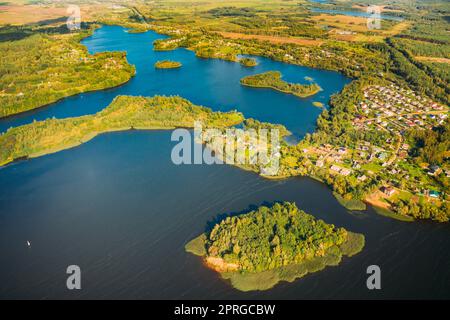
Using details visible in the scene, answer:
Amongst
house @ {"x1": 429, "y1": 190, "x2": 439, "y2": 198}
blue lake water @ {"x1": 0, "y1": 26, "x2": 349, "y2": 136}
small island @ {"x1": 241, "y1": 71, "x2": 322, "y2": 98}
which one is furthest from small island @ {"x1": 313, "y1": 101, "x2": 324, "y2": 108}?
house @ {"x1": 429, "y1": 190, "x2": 439, "y2": 198}

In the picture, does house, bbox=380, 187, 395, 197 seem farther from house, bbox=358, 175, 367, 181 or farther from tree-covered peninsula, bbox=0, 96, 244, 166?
tree-covered peninsula, bbox=0, 96, 244, 166

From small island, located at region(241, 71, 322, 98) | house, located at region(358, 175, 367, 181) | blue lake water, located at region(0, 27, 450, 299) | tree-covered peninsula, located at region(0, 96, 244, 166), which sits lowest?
blue lake water, located at region(0, 27, 450, 299)

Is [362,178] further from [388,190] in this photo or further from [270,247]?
[270,247]

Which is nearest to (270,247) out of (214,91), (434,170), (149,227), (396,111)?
(149,227)

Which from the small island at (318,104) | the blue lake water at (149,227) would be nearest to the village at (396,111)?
the small island at (318,104)

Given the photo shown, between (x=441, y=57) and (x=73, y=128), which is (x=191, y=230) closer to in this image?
(x=73, y=128)

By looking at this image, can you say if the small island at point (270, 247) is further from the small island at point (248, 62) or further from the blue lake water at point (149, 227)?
the small island at point (248, 62)
